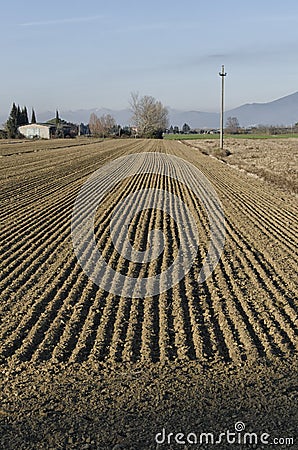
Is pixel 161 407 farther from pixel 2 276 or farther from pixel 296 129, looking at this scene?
pixel 296 129

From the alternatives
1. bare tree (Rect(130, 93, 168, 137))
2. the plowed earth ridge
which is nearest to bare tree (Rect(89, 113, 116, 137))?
bare tree (Rect(130, 93, 168, 137))

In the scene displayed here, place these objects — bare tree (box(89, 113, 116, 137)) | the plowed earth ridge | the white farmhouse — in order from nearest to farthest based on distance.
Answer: the plowed earth ridge
the white farmhouse
bare tree (box(89, 113, 116, 137))

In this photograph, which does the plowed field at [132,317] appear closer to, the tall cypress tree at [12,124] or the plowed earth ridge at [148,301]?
the plowed earth ridge at [148,301]

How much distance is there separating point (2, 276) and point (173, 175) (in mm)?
17658

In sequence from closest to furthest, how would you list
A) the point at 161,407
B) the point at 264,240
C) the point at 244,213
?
the point at 161,407, the point at 264,240, the point at 244,213

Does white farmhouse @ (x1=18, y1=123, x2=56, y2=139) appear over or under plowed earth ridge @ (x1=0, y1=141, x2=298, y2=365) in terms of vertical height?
under

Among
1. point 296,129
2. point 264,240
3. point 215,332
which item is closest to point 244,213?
point 264,240

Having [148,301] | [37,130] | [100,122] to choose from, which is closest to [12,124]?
[37,130]

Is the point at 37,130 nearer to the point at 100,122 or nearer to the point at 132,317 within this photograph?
the point at 100,122

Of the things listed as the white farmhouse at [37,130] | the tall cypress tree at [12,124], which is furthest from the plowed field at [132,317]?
the white farmhouse at [37,130]

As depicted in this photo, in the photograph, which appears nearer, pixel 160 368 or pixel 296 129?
pixel 160 368

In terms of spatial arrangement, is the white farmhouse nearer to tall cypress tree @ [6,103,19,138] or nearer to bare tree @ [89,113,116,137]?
tall cypress tree @ [6,103,19,138]

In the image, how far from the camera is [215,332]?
6.63 metres

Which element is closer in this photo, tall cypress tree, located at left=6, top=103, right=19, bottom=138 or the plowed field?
the plowed field
